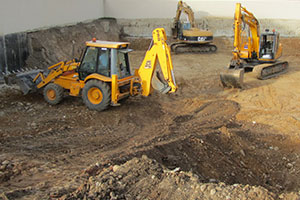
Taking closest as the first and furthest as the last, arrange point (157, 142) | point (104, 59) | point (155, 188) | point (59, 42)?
point (155, 188)
point (157, 142)
point (104, 59)
point (59, 42)

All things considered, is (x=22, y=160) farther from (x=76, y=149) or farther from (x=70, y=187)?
(x=70, y=187)

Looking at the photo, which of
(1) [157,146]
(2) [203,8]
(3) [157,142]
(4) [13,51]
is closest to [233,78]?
(3) [157,142]

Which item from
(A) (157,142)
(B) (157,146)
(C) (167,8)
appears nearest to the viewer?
(B) (157,146)

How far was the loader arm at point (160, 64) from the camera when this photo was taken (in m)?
7.88

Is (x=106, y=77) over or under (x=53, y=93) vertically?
over

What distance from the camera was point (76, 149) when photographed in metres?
6.02

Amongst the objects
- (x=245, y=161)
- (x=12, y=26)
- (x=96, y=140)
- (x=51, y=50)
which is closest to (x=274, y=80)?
(x=245, y=161)

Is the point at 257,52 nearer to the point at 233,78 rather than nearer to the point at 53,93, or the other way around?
the point at 233,78

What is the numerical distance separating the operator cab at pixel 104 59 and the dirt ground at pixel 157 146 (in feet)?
3.53

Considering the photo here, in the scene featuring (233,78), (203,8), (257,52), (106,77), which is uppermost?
(203,8)

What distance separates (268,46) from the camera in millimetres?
13469

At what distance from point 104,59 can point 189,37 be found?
11.2 m

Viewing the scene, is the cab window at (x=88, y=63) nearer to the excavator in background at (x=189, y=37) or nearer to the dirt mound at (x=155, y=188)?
the dirt mound at (x=155, y=188)

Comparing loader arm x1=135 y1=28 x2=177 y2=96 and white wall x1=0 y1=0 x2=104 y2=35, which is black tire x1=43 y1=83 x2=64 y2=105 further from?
white wall x1=0 y1=0 x2=104 y2=35
